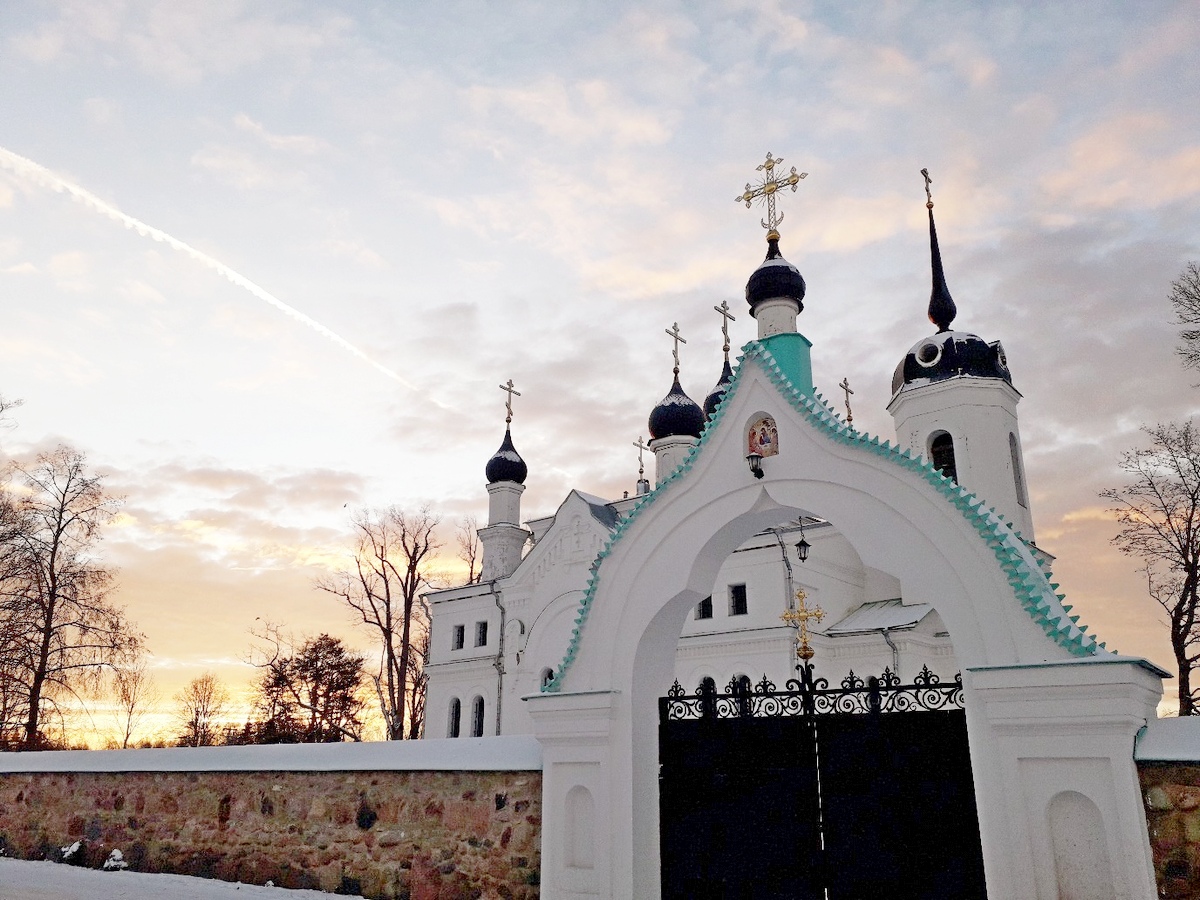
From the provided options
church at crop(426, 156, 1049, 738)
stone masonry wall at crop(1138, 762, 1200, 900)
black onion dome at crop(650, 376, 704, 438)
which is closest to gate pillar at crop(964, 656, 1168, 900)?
stone masonry wall at crop(1138, 762, 1200, 900)

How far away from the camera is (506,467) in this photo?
30.1 m

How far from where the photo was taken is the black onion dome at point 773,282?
986 centimetres

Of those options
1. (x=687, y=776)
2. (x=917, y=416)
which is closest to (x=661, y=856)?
(x=687, y=776)

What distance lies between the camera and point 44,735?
71.3ft

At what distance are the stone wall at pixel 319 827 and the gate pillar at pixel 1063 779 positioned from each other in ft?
12.4

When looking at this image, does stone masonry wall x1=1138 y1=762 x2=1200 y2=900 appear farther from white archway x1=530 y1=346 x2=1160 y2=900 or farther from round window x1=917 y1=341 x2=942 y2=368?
round window x1=917 y1=341 x2=942 y2=368

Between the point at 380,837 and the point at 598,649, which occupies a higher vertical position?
the point at 598,649

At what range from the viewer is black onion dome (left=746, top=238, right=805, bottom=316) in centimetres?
986

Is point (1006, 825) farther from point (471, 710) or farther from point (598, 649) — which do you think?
point (471, 710)

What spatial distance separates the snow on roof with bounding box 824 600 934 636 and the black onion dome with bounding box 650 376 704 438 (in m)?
7.09

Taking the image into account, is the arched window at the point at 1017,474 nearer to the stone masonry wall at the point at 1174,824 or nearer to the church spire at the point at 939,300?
the church spire at the point at 939,300

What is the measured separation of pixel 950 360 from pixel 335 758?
16732 mm

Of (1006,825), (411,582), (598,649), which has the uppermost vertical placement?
(411,582)

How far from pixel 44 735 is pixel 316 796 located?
17.2 m
